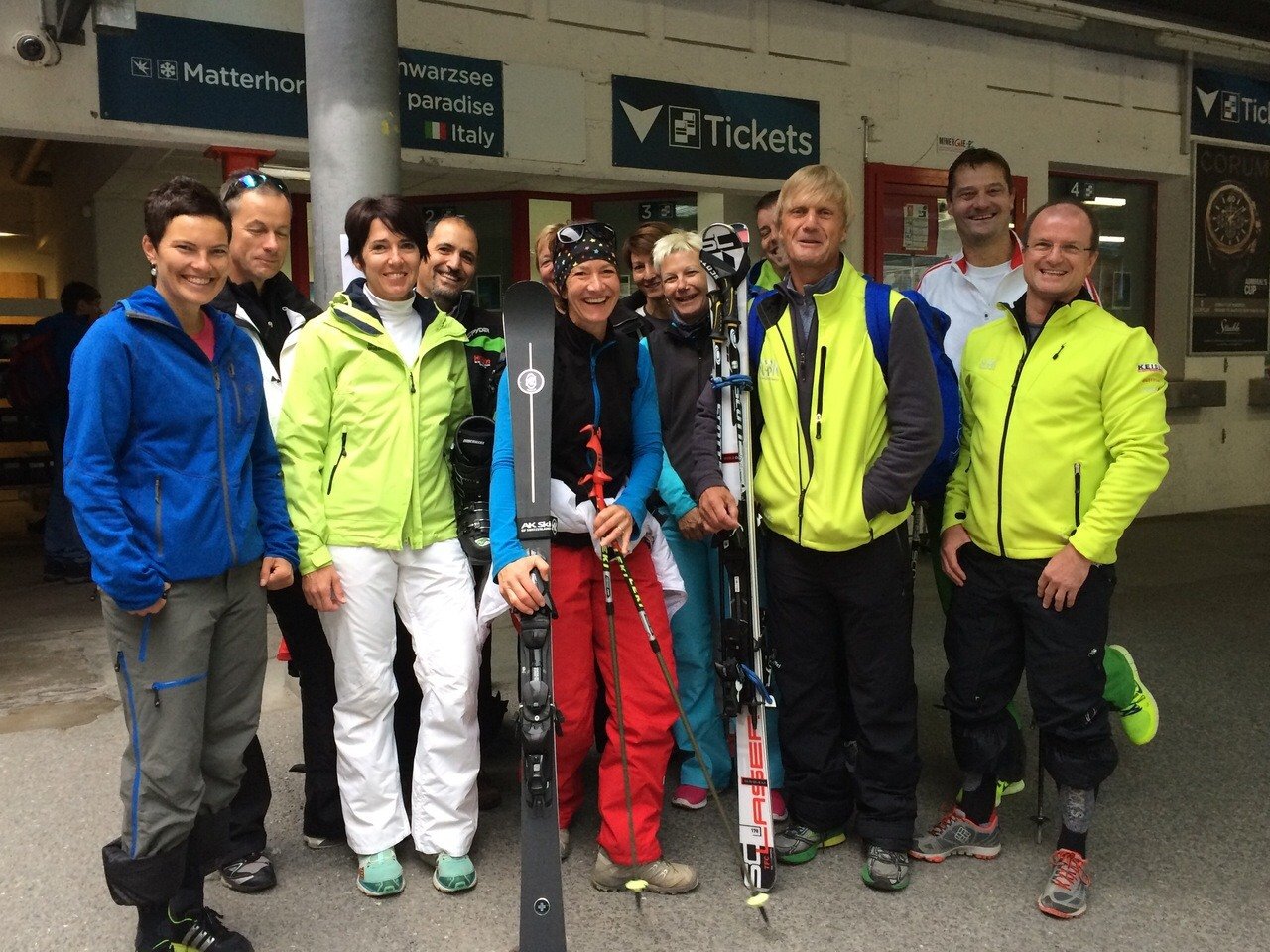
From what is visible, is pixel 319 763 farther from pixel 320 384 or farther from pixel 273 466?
pixel 320 384

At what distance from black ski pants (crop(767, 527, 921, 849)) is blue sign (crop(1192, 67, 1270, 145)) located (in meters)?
7.85

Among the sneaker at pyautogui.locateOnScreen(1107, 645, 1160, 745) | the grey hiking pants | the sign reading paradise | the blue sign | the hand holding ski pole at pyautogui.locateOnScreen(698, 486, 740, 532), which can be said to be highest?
the blue sign

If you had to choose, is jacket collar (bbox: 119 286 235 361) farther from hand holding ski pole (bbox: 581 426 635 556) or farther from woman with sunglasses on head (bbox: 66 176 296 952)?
hand holding ski pole (bbox: 581 426 635 556)

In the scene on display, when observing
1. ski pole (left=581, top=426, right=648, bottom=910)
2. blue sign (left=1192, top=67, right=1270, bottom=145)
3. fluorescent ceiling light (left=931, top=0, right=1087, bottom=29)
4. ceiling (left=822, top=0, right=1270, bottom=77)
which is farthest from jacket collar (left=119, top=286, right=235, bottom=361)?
blue sign (left=1192, top=67, right=1270, bottom=145)

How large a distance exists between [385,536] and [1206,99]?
29.1ft

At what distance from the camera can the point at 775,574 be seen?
10.00 feet

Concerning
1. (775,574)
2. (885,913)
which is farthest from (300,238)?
(885,913)

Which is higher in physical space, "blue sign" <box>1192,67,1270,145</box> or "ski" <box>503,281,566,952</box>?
"blue sign" <box>1192,67,1270,145</box>

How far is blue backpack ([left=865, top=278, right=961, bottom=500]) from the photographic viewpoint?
9.49ft

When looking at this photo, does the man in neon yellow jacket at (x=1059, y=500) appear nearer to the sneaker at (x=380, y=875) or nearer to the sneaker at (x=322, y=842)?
the sneaker at (x=380, y=875)

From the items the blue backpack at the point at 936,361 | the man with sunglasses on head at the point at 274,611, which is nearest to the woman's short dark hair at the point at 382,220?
the man with sunglasses on head at the point at 274,611

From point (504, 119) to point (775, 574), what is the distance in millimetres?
3989

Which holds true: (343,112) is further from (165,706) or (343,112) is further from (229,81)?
(165,706)

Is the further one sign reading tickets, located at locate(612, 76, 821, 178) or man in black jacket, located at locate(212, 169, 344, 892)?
sign reading tickets, located at locate(612, 76, 821, 178)
